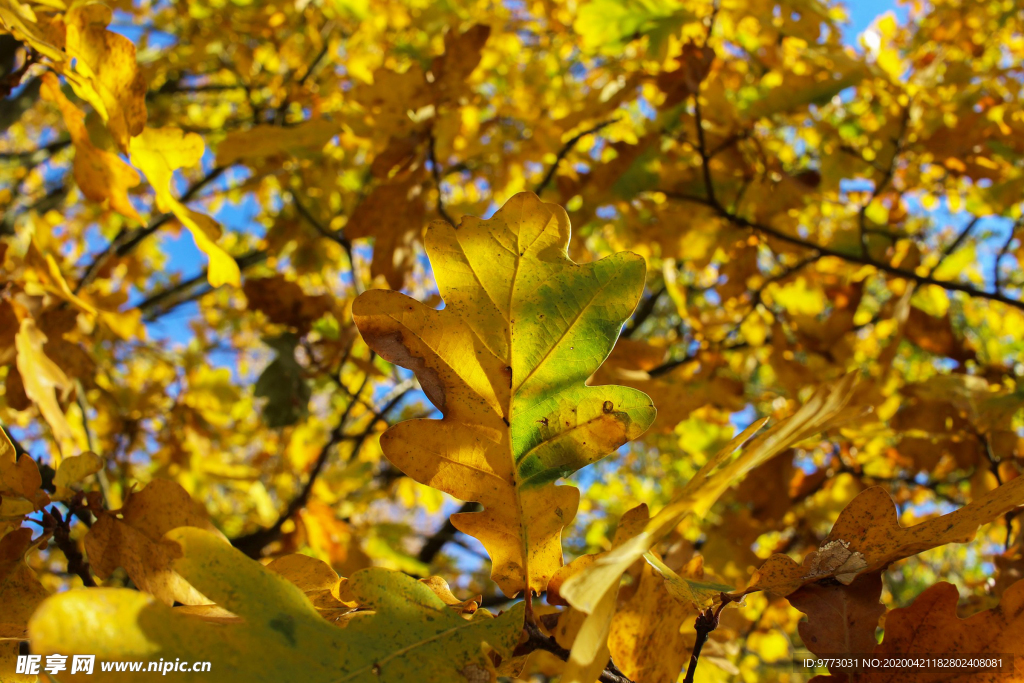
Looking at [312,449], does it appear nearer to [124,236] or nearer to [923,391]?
[124,236]

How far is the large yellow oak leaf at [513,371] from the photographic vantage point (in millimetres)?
624

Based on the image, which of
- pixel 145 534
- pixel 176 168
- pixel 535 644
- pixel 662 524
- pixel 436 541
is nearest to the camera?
pixel 662 524

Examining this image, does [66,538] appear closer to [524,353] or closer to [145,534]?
[145,534]

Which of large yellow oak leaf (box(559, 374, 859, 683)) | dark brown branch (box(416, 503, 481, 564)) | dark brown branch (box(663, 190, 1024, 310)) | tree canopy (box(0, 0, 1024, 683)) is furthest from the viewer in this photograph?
dark brown branch (box(416, 503, 481, 564))

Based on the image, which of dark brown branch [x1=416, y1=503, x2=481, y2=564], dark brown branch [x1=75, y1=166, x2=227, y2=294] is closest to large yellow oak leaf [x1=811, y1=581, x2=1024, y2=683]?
dark brown branch [x1=75, y1=166, x2=227, y2=294]

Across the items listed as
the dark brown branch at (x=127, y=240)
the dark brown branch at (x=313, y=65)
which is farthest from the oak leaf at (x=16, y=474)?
the dark brown branch at (x=313, y=65)

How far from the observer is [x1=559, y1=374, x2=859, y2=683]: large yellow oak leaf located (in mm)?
390

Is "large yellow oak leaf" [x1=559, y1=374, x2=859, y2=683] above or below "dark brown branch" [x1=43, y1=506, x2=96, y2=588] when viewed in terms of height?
below

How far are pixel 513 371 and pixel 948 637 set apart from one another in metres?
0.47

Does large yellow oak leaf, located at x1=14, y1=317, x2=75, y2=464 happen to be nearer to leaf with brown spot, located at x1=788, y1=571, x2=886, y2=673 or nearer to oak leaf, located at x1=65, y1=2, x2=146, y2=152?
oak leaf, located at x1=65, y1=2, x2=146, y2=152

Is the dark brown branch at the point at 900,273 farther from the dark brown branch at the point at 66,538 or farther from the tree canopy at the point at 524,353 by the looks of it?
the dark brown branch at the point at 66,538

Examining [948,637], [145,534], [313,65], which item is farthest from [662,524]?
[313,65]

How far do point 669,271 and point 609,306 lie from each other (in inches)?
51.6

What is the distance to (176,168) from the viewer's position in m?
0.93
